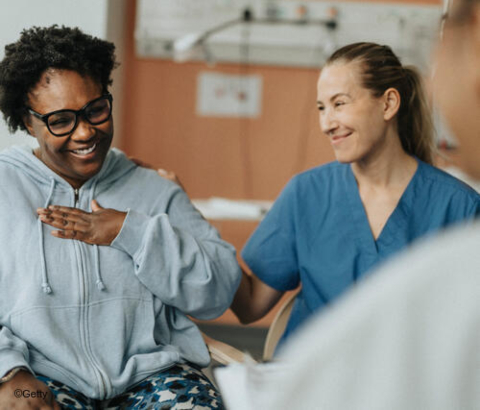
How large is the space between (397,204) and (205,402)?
0.77 m

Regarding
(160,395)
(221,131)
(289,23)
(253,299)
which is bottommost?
(160,395)

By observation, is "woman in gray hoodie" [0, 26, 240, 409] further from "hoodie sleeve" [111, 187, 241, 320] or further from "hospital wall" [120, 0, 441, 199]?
"hospital wall" [120, 0, 441, 199]

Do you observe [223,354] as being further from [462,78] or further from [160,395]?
[462,78]

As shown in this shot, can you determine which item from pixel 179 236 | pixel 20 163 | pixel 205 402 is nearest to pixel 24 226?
pixel 20 163

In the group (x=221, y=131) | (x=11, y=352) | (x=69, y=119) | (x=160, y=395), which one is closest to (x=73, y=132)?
(x=69, y=119)

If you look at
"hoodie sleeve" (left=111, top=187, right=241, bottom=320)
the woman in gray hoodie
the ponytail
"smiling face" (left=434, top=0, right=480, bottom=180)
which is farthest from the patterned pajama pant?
"smiling face" (left=434, top=0, right=480, bottom=180)

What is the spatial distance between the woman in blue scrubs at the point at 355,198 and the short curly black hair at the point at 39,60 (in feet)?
2.11

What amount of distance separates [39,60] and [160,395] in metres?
0.87

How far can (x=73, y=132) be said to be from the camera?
1.59 metres

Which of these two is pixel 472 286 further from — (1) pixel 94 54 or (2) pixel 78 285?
(1) pixel 94 54

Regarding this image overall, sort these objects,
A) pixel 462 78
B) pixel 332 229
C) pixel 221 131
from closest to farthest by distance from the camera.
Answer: pixel 462 78, pixel 332 229, pixel 221 131

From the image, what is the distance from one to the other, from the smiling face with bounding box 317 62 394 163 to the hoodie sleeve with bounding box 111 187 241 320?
1.45 ft

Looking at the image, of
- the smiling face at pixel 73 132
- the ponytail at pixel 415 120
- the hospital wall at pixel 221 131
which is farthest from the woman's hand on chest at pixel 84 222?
the hospital wall at pixel 221 131

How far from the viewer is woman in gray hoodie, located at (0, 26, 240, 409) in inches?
60.0
